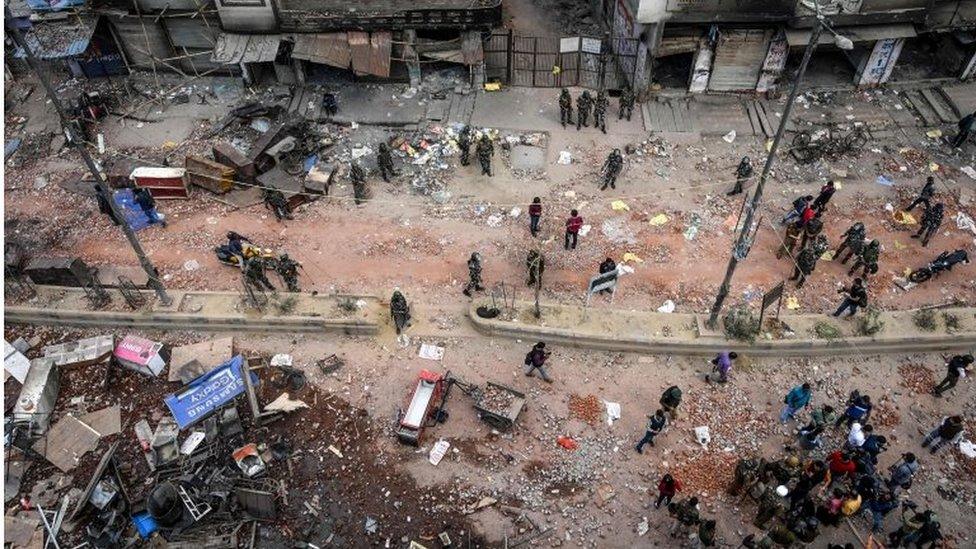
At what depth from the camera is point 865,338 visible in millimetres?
15289

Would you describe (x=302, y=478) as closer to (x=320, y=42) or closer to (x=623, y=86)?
(x=320, y=42)

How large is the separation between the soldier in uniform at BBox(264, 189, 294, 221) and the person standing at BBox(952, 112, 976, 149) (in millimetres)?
19673

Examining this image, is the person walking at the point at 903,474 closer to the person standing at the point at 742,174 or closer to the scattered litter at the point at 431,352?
the person standing at the point at 742,174

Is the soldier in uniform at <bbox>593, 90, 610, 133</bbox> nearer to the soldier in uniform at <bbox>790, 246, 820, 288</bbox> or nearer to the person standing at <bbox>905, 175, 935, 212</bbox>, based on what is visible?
the soldier in uniform at <bbox>790, 246, 820, 288</bbox>

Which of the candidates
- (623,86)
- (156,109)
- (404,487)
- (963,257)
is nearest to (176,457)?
(404,487)

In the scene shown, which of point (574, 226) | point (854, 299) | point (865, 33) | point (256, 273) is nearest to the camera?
point (854, 299)

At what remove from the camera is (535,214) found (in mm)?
17328

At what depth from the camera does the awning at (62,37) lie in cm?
2072

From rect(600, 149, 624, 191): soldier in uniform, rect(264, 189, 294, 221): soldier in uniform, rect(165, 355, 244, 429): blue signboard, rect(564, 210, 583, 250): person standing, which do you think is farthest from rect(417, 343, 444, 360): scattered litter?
rect(600, 149, 624, 191): soldier in uniform

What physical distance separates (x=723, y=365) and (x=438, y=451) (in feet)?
20.8

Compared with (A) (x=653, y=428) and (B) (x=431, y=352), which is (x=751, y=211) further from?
(B) (x=431, y=352)

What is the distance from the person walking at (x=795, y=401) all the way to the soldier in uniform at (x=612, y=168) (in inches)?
297

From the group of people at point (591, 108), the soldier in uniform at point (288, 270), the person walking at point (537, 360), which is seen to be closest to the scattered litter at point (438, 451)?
the person walking at point (537, 360)

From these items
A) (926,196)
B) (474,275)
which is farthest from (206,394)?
(926,196)
